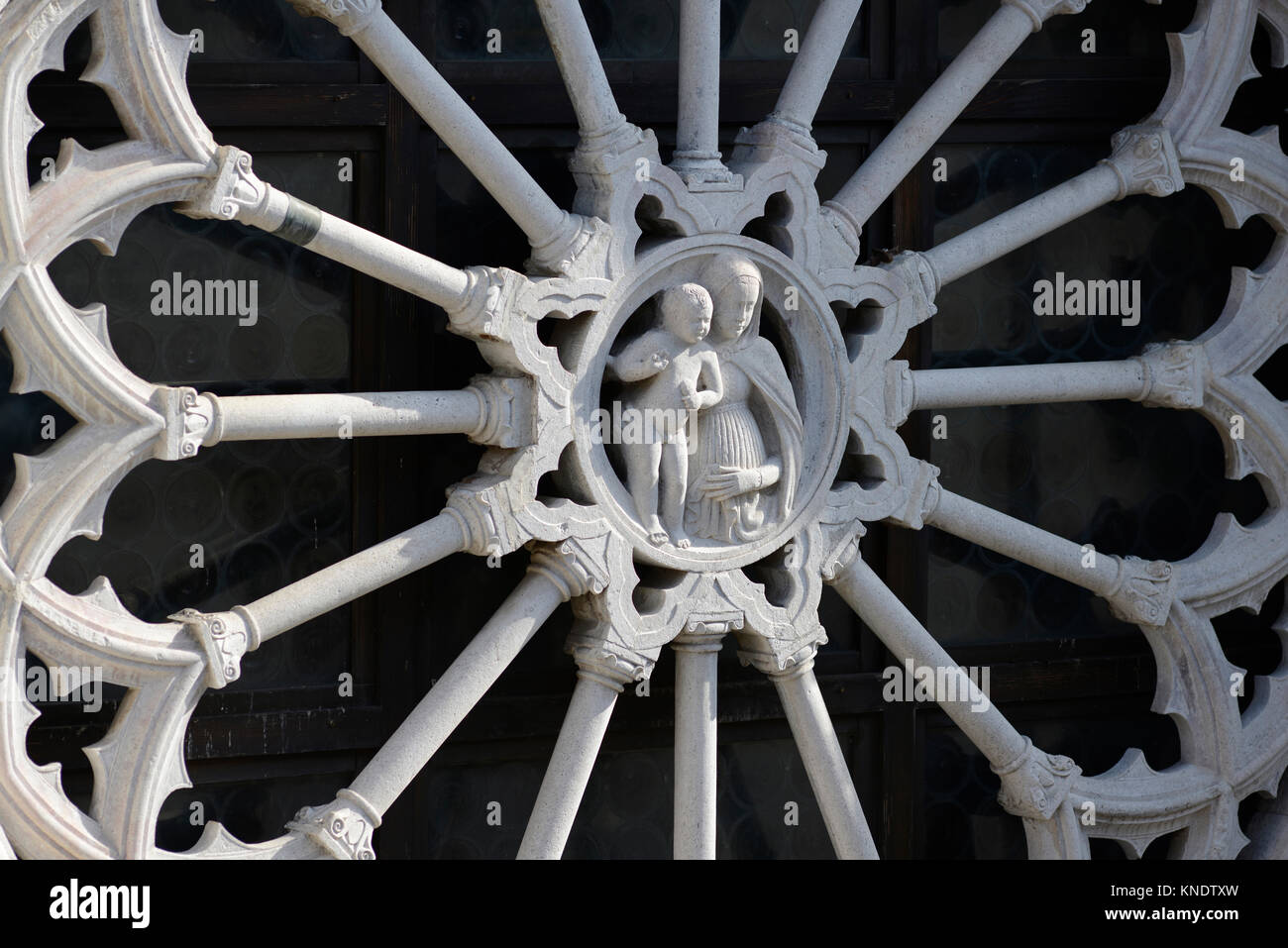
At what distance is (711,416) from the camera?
17.5ft

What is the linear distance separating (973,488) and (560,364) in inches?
62.5

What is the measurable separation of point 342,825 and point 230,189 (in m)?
1.51

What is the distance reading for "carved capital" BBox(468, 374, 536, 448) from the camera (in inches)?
203

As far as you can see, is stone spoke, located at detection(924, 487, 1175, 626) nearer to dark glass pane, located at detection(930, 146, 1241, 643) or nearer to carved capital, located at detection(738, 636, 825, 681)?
dark glass pane, located at detection(930, 146, 1241, 643)

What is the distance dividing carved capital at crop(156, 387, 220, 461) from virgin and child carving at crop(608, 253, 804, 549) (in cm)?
104

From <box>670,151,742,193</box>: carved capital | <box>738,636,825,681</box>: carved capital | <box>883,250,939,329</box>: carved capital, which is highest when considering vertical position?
<box>670,151,742,193</box>: carved capital

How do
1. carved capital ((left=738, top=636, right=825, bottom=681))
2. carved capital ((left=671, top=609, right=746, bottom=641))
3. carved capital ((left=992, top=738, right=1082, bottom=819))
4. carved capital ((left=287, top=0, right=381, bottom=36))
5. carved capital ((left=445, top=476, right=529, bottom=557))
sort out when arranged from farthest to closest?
carved capital ((left=992, top=738, right=1082, bottom=819)) < carved capital ((left=738, top=636, right=825, bottom=681)) < carved capital ((left=671, top=609, right=746, bottom=641)) < carved capital ((left=445, top=476, right=529, bottom=557)) < carved capital ((left=287, top=0, right=381, bottom=36))

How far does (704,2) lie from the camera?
5.29m

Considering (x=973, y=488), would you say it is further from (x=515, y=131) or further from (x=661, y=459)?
(x=515, y=131)

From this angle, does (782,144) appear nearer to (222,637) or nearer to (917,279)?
(917,279)

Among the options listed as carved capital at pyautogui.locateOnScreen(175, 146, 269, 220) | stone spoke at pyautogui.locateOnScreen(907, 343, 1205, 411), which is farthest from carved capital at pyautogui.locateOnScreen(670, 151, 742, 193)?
carved capital at pyautogui.locateOnScreen(175, 146, 269, 220)

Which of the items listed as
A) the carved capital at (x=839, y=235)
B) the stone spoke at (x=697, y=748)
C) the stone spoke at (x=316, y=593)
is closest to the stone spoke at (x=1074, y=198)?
the carved capital at (x=839, y=235)

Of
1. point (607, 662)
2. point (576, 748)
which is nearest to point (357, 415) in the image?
point (607, 662)

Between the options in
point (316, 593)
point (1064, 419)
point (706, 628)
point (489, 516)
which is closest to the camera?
point (316, 593)
